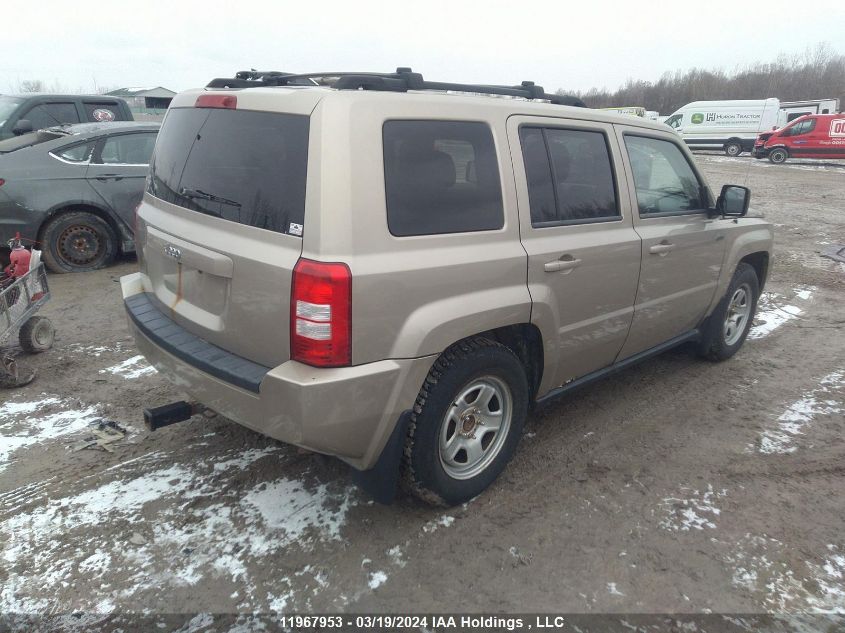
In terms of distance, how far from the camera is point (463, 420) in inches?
116

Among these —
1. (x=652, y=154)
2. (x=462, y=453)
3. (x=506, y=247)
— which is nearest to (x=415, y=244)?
(x=506, y=247)

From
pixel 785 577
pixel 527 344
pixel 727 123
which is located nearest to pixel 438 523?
pixel 527 344

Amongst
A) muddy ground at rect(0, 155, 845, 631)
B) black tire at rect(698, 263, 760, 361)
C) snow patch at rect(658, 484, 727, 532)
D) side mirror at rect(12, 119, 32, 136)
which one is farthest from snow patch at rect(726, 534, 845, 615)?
side mirror at rect(12, 119, 32, 136)

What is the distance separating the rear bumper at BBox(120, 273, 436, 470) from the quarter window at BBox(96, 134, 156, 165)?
208 inches

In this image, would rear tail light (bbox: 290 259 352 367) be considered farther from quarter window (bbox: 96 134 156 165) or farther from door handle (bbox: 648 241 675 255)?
quarter window (bbox: 96 134 156 165)

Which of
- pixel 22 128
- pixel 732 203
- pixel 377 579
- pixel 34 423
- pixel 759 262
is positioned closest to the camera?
pixel 377 579

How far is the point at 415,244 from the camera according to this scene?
244 centimetres

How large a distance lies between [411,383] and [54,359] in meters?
3.47

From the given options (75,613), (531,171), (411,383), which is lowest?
(75,613)

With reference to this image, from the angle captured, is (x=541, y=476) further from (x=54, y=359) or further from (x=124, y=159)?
(x=124, y=159)

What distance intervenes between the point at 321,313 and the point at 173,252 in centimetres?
100

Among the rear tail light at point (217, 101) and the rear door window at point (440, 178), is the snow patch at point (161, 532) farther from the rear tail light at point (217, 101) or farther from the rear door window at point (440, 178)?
the rear tail light at point (217, 101)

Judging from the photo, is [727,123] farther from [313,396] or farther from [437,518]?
[313,396]

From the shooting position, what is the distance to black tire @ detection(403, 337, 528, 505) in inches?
104
